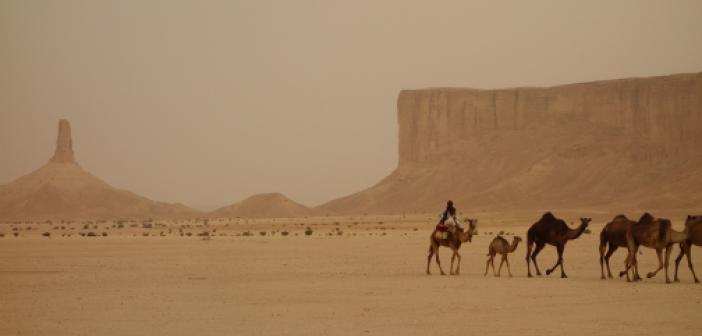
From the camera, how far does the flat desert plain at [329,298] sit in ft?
50.7

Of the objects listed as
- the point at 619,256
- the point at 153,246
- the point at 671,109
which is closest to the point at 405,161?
the point at 671,109

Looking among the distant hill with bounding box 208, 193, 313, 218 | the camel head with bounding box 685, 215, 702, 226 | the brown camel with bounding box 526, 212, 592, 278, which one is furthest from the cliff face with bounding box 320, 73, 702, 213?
the camel head with bounding box 685, 215, 702, 226

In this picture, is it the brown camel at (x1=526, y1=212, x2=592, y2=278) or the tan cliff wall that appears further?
the tan cliff wall

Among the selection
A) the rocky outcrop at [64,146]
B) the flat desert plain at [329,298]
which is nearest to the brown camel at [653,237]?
the flat desert plain at [329,298]

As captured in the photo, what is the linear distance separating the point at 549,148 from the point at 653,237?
90093 mm

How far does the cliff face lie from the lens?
102125mm

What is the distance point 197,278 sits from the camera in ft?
81.6

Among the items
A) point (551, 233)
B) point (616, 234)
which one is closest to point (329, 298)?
point (551, 233)

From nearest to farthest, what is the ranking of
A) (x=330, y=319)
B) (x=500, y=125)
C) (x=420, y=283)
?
(x=330, y=319)
(x=420, y=283)
(x=500, y=125)

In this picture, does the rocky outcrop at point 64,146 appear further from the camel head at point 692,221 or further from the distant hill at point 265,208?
the camel head at point 692,221

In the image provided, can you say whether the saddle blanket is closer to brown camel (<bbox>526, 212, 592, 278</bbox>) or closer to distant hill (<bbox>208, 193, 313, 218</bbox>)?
brown camel (<bbox>526, 212, 592, 278</bbox>)

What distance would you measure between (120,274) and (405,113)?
354 feet

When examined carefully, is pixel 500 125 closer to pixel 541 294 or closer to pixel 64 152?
pixel 64 152

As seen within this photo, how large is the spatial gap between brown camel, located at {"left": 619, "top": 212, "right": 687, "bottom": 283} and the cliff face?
6983 cm
